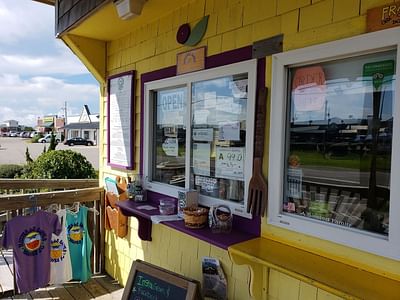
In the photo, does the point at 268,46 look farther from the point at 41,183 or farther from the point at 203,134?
the point at 41,183

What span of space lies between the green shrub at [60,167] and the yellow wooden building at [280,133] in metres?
3.39

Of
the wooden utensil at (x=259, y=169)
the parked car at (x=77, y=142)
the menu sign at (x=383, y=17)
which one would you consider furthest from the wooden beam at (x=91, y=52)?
the parked car at (x=77, y=142)

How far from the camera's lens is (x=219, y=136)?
200 centimetres

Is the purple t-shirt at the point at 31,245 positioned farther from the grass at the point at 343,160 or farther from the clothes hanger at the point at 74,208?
the grass at the point at 343,160

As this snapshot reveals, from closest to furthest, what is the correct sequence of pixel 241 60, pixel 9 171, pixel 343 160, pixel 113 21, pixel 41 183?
pixel 343 160 → pixel 241 60 → pixel 113 21 → pixel 41 183 → pixel 9 171

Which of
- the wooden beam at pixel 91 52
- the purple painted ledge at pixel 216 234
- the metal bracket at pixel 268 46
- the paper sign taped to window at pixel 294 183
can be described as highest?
the wooden beam at pixel 91 52

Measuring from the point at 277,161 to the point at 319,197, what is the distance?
250mm

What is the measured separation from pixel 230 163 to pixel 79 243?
1.66 meters

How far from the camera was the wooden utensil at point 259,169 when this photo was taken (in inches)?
65.3

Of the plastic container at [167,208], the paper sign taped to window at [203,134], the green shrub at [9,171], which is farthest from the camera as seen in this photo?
the green shrub at [9,171]

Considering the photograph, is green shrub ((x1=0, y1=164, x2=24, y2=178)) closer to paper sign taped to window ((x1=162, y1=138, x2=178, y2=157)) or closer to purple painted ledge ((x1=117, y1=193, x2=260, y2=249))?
paper sign taped to window ((x1=162, y1=138, x2=178, y2=157))

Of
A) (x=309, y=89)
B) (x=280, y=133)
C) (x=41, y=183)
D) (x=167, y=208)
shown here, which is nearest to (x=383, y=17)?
(x=309, y=89)

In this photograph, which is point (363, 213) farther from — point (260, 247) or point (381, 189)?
point (260, 247)

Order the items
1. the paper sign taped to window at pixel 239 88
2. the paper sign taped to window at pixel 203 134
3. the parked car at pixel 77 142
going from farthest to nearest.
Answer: the parked car at pixel 77 142 → the paper sign taped to window at pixel 203 134 → the paper sign taped to window at pixel 239 88
